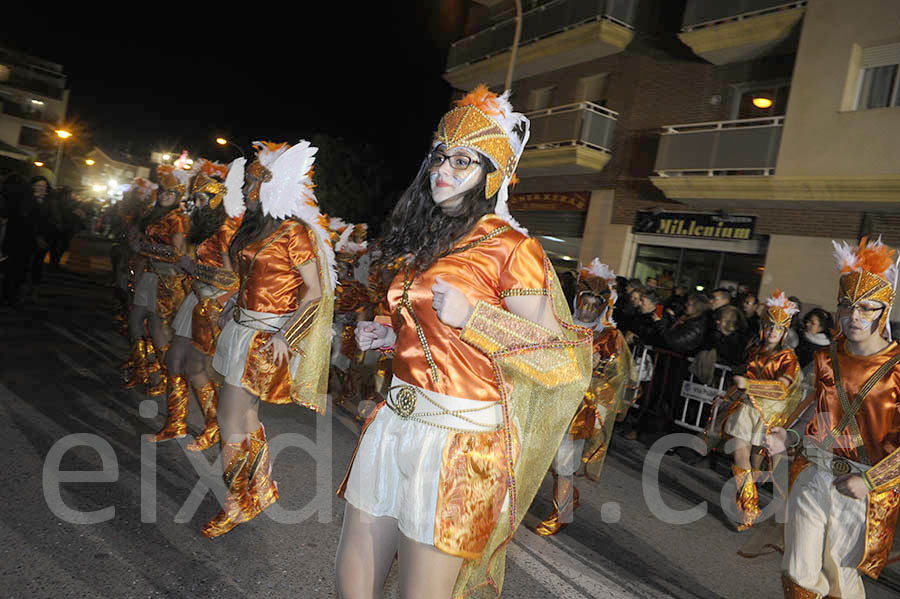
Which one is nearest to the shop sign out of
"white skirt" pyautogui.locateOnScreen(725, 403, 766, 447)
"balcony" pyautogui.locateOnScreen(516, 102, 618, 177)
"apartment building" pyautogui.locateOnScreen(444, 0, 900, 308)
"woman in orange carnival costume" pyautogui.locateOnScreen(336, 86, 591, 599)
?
"apartment building" pyautogui.locateOnScreen(444, 0, 900, 308)

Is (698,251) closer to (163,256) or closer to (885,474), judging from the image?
(163,256)

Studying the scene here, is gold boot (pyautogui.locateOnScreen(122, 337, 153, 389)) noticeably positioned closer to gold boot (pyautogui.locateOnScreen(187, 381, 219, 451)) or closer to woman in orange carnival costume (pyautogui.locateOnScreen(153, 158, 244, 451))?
woman in orange carnival costume (pyautogui.locateOnScreen(153, 158, 244, 451))

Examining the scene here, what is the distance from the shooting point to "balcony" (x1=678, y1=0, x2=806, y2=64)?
483 inches

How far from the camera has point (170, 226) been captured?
6191 millimetres

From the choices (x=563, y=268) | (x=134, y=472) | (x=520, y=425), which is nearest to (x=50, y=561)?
(x=134, y=472)

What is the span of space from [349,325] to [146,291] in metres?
2.60

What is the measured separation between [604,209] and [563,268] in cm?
204

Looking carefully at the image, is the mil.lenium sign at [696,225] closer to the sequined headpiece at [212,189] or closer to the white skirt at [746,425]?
the white skirt at [746,425]

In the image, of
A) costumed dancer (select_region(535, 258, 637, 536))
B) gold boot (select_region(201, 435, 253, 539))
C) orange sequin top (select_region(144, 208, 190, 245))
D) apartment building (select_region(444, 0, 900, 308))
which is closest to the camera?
gold boot (select_region(201, 435, 253, 539))

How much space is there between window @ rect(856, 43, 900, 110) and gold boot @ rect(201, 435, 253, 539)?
→ 38.8 ft

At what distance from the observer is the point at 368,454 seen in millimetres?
2164

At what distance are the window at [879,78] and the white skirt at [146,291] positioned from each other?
38.0ft

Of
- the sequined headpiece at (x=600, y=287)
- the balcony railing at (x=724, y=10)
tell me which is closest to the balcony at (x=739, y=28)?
the balcony railing at (x=724, y=10)

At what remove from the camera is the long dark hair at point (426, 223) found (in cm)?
216
